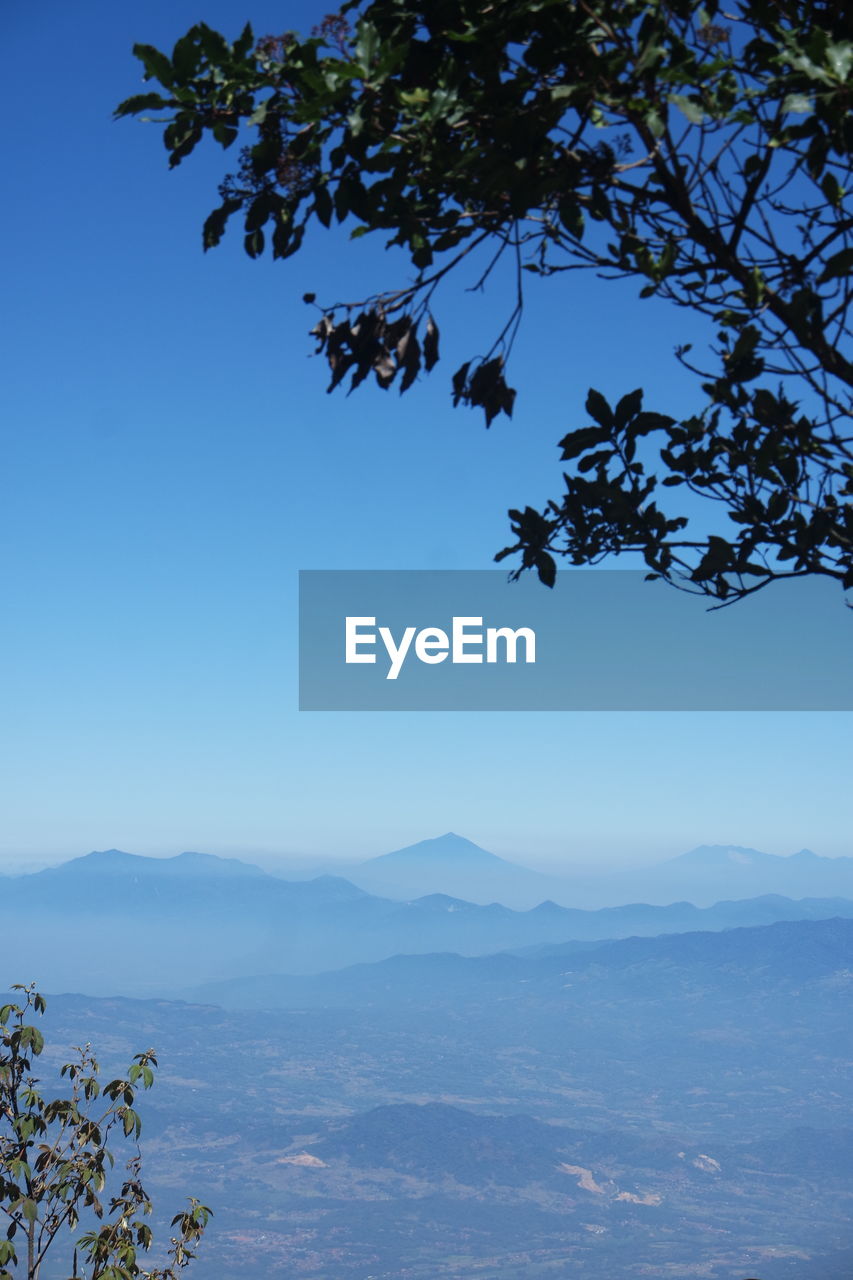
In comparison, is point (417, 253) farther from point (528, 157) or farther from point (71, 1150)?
point (71, 1150)

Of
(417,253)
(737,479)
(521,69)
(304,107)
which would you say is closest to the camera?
(304,107)

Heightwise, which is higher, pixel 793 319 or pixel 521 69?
pixel 521 69

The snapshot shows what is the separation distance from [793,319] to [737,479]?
941mm

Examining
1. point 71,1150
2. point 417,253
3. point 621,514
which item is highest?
point 417,253

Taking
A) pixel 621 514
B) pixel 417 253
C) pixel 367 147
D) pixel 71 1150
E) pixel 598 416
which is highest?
pixel 367 147

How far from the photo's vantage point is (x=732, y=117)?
13.0ft

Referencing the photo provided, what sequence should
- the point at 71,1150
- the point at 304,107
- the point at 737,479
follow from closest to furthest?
the point at 304,107 < the point at 737,479 < the point at 71,1150

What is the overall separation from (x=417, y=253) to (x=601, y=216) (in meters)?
0.75

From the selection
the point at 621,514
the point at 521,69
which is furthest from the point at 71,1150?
the point at 521,69

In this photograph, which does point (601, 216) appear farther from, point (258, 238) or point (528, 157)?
point (258, 238)

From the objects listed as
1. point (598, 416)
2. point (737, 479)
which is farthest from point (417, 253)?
point (737, 479)

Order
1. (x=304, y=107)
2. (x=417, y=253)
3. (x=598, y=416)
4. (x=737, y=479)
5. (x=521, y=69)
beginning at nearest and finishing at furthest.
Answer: (x=304, y=107) → (x=521, y=69) → (x=417, y=253) → (x=598, y=416) → (x=737, y=479)

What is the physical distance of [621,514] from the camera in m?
5.13

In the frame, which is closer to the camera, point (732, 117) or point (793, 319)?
point (732, 117)
